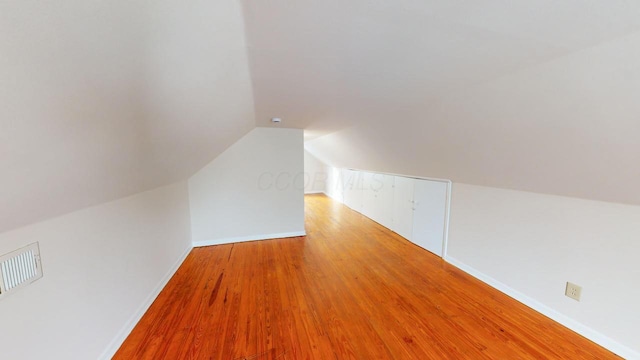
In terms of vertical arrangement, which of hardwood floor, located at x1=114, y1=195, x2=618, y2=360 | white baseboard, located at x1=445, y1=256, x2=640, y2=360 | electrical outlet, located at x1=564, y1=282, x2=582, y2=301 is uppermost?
electrical outlet, located at x1=564, y1=282, x2=582, y2=301

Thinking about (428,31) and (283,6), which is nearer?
(283,6)

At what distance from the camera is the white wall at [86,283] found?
1.08m

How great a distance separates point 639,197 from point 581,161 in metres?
0.43

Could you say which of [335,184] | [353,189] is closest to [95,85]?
[353,189]

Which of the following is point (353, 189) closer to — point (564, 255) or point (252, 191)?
point (252, 191)

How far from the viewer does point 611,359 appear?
163 cm

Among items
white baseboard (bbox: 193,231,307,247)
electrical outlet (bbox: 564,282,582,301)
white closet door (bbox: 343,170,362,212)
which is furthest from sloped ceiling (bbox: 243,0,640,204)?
white closet door (bbox: 343,170,362,212)

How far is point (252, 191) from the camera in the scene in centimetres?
384

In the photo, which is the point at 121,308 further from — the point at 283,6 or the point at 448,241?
the point at 448,241

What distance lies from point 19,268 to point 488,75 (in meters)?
2.64

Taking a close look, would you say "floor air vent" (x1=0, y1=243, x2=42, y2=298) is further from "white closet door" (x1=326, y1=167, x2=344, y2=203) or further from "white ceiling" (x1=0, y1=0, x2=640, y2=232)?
"white closet door" (x1=326, y1=167, x2=344, y2=203)

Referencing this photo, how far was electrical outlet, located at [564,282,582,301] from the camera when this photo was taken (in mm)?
1898

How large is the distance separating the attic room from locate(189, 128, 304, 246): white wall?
1.38 ft

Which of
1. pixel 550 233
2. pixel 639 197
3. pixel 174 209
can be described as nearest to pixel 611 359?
pixel 550 233
